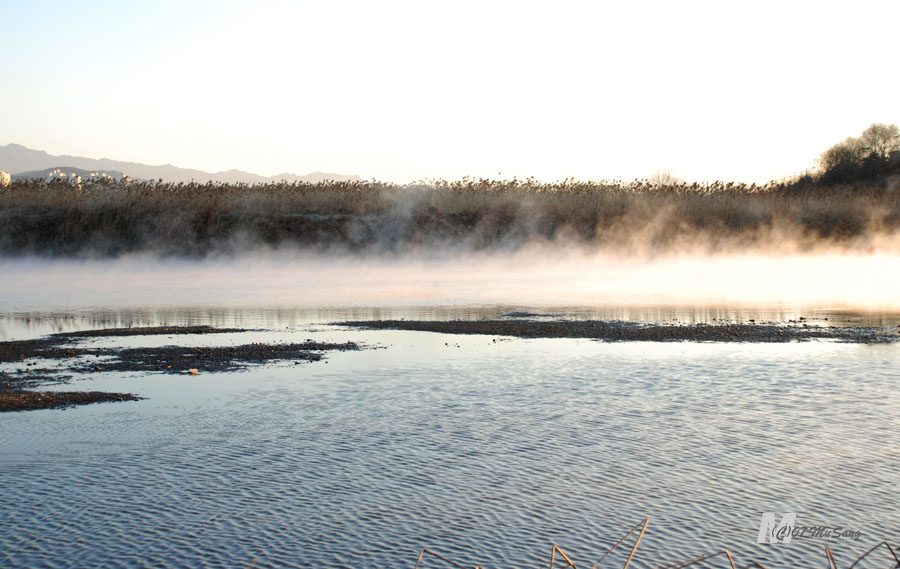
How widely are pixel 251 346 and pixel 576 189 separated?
3237 centimetres

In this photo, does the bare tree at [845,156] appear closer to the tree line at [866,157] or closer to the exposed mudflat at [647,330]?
the tree line at [866,157]

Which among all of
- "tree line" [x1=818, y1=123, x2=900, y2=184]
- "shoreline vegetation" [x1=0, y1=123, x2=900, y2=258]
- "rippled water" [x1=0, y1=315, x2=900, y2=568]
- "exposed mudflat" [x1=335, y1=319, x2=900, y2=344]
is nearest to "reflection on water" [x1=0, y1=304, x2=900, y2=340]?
"exposed mudflat" [x1=335, y1=319, x2=900, y2=344]

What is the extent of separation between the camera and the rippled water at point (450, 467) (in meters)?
6.87

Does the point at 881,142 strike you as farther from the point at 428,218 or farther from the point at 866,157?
the point at 428,218

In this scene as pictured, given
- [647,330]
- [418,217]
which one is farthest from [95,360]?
[418,217]

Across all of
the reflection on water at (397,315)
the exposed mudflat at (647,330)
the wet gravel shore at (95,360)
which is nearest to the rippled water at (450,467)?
the wet gravel shore at (95,360)

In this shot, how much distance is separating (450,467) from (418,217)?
3657 centimetres

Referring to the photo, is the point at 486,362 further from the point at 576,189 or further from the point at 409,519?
the point at 576,189

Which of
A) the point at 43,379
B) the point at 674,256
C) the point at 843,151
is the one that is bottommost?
the point at 43,379

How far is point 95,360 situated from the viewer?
1587 centimetres

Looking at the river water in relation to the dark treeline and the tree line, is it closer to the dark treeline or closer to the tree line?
the dark treeline

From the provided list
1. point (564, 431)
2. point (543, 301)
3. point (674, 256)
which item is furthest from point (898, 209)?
point (564, 431)

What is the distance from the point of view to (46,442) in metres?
9.91

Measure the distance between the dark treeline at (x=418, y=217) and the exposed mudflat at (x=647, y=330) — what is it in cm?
2203
